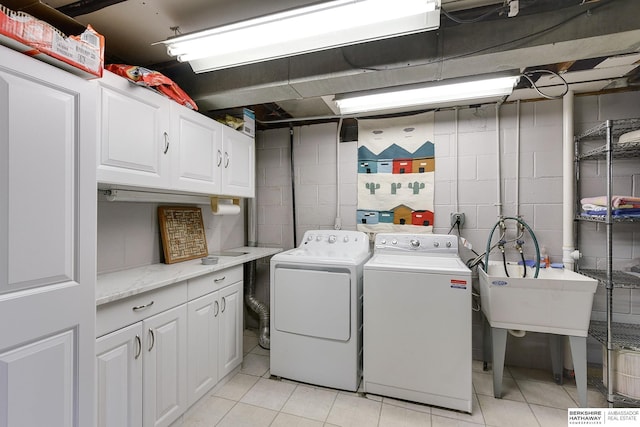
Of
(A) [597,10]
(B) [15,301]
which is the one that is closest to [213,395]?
(B) [15,301]

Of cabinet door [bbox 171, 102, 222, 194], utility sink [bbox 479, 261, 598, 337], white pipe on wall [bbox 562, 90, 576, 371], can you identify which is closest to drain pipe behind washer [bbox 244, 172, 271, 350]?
cabinet door [bbox 171, 102, 222, 194]

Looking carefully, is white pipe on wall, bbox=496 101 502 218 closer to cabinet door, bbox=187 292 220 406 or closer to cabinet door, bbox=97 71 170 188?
cabinet door, bbox=187 292 220 406

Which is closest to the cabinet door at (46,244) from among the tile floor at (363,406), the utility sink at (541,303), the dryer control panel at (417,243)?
the tile floor at (363,406)

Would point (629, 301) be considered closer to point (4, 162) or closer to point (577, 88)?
point (577, 88)

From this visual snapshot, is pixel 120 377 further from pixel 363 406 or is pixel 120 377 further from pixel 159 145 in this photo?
pixel 363 406

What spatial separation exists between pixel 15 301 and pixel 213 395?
157 centimetres

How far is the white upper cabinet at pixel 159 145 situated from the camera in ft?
5.05

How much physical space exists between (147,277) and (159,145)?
80 centimetres

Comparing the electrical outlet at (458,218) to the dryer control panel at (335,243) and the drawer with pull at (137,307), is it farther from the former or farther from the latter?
the drawer with pull at (137,307)

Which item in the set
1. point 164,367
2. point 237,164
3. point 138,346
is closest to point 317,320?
point 164,367

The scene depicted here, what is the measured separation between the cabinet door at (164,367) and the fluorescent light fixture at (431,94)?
1915 mm

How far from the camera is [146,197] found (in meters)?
2.01

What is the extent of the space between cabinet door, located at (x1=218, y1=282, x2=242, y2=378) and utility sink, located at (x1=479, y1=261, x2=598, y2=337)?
190cm

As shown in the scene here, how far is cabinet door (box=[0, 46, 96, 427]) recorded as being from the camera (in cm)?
94
